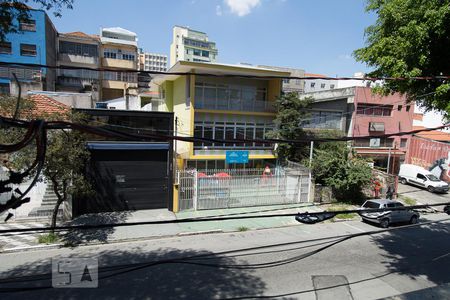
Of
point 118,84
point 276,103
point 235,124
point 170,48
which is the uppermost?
point 170,48

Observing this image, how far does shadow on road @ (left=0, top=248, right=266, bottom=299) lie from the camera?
25.9ft

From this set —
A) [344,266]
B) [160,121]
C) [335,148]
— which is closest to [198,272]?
[344,266]

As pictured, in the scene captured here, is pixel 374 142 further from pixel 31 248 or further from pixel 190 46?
pixel 190 46

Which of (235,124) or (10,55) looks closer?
(235,124)

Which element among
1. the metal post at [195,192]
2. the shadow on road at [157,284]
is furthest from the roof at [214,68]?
the shadow on road at [157,284]

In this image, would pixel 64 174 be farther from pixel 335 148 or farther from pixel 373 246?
pixel 335 148

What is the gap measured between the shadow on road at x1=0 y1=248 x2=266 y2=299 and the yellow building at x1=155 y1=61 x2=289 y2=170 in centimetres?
1191

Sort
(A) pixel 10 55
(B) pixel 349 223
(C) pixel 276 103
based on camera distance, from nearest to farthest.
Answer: (B) pixel 349 223, (C) pixel 276 103, (A) pixel 10 55

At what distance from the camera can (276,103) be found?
2248cm

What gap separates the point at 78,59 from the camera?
35.6m

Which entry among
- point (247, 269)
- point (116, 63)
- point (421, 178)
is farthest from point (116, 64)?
point (421, 178)

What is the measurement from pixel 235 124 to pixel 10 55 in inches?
1004

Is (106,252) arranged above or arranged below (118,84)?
below

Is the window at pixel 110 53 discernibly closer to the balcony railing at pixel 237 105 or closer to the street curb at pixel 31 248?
the balcony railing at pixel 237 105
